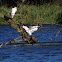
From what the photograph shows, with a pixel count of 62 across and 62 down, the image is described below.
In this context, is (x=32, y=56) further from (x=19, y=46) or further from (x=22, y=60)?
(x=19, y=46)

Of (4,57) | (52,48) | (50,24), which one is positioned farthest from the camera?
(50,24)

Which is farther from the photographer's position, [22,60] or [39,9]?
[39,9]

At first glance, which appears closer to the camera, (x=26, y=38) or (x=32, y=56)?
(x=32, y=56)

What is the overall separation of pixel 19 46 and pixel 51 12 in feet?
54.4

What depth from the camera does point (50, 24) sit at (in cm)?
3136

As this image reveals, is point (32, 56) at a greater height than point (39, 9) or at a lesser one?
lesser

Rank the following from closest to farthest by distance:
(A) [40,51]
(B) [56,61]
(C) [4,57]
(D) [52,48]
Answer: (B) [56,61], (C) [4,57], (A) [40,51], (D) [52,48]

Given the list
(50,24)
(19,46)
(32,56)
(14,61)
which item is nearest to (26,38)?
(19,46)

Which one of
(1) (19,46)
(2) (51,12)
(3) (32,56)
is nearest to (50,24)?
(2) (51,12)

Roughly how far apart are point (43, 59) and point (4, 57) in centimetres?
162

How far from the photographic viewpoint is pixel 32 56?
13.2 metres

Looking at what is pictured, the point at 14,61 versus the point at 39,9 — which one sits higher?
the point at 39,9

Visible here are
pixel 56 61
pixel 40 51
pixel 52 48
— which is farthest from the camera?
pixel 52 48

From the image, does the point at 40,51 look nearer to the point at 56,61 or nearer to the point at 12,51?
the point at 12,51
